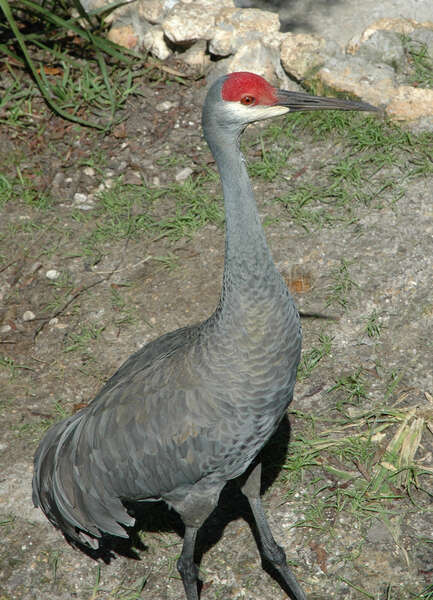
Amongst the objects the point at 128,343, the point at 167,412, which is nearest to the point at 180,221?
the point at 128,343

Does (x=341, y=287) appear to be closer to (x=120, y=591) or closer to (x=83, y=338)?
(x=83, y=338)

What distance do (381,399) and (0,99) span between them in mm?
3823

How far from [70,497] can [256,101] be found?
1.85 meters

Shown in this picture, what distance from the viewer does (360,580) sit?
338 cm

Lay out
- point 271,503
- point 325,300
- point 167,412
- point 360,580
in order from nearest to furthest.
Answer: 1. point 167,412
2. point 360,580
3. point 271,503
4. point 325,300

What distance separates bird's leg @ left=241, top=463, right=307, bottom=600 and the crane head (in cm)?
154

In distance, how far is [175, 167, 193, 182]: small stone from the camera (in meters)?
5.42

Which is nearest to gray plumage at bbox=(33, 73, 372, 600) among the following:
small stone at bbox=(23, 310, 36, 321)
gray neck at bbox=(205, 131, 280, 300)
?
gray neck at bbox=(205, 131, 280, 300)

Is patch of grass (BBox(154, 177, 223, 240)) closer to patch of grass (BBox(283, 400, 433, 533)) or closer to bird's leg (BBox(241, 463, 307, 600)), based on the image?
patch of grass (BBox(283, 400, 433, 533))

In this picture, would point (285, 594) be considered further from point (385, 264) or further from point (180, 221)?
point (180, 221)

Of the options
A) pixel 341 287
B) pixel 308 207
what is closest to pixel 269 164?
pixel 308 207

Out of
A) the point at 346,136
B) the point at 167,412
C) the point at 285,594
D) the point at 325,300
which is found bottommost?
the point at 285,594

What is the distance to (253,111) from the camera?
2.84 metres

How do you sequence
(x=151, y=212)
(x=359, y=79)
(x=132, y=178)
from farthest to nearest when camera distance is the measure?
(x=132, y=178)
(x=359, y=79)
(x=151, y=212)
